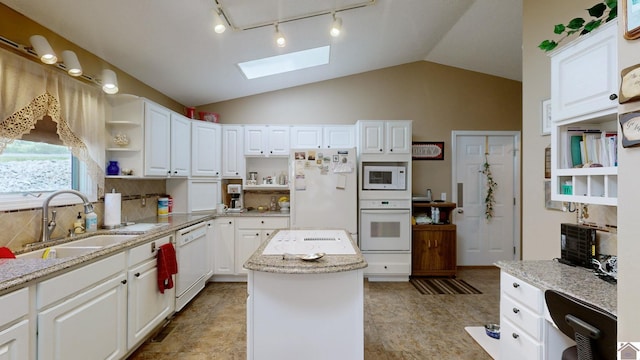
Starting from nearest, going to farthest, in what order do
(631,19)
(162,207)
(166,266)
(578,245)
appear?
(631,19) → (578,245) → (166,266) → (162,207)

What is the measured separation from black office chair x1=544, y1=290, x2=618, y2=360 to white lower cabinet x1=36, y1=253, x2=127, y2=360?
2382 millimetres

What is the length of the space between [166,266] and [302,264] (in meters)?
1.56

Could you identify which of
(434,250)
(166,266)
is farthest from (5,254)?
(434,250)

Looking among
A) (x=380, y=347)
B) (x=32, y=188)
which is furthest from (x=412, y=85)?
(x=32, y=188)

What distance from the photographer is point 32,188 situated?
209 centimetres

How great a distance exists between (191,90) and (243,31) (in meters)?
1.46

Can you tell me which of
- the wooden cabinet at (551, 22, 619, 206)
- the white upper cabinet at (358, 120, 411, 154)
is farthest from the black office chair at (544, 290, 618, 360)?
the white upper cabinet at (358, 120, 411, 154)

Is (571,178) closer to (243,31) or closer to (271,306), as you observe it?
(271,306)

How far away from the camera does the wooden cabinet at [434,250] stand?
3.91 meters

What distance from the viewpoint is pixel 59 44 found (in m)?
2.18

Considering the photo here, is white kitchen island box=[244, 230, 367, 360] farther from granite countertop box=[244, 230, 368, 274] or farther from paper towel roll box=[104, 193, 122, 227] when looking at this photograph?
paper towel roll box=[104, 193, 122, 227]

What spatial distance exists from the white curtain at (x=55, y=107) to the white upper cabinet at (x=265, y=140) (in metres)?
1.74

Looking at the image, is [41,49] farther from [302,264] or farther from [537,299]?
[537,299]

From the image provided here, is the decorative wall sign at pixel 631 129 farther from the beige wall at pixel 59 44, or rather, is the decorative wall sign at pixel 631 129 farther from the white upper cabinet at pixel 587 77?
the beige wall at pixel 59 44
